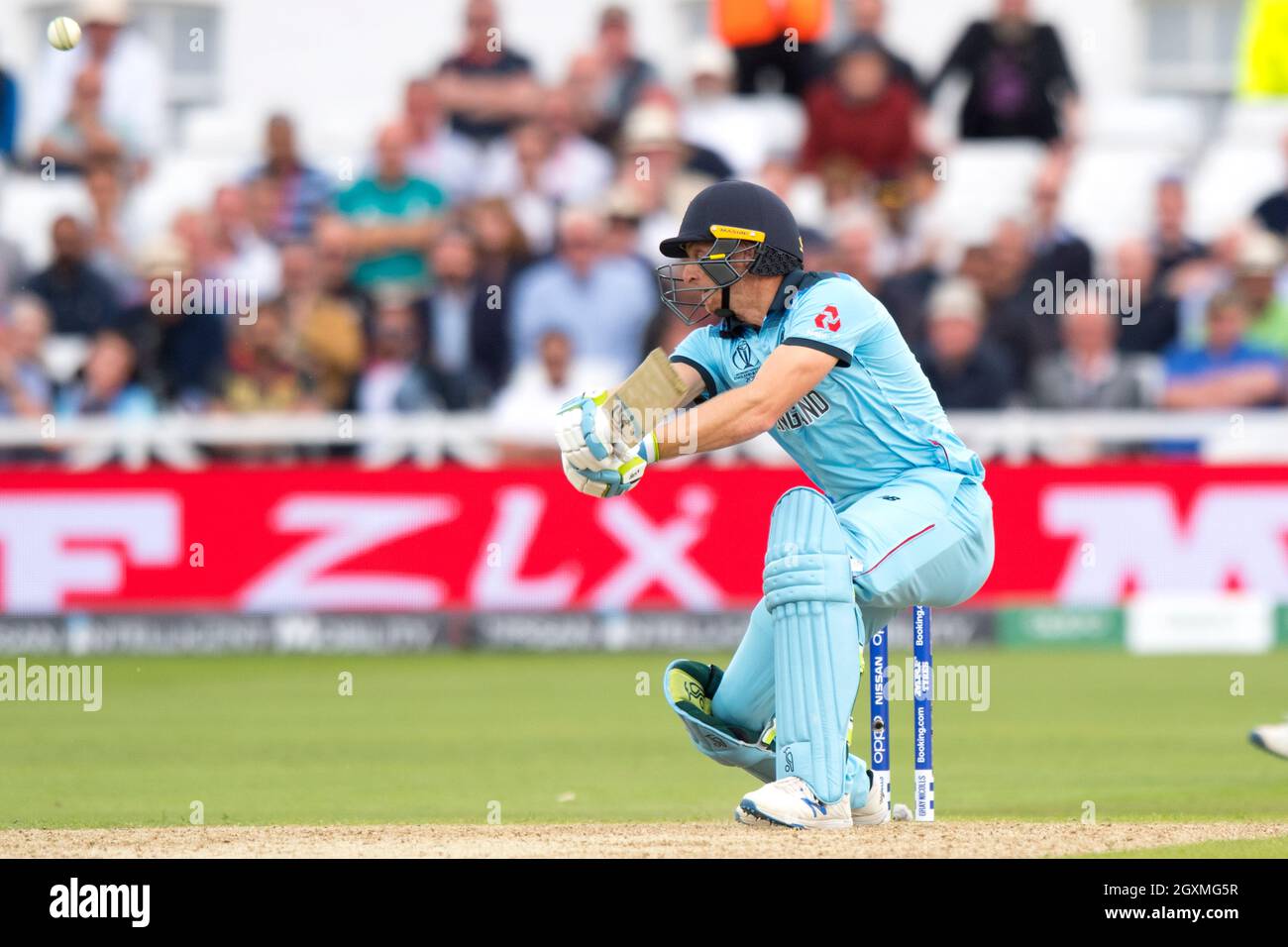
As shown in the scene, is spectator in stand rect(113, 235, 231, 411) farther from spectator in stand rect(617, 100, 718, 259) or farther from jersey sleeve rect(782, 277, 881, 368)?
jersey sleeve rect(782, 277, 881, 368)

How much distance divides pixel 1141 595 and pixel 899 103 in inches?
176

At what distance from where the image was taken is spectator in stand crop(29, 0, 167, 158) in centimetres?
1903

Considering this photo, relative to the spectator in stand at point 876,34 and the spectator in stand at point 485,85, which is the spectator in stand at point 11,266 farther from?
the spectator in stand at point 876,34

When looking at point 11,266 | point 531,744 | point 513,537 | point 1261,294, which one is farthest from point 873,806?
point 11,266

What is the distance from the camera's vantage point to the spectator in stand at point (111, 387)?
654 inches

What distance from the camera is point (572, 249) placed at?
55.1 ft

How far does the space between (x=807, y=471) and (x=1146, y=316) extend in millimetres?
9185

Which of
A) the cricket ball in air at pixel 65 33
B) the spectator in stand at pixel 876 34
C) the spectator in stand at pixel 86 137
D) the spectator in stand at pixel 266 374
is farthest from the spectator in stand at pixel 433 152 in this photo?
the cricket ball in air at pixel 65 33

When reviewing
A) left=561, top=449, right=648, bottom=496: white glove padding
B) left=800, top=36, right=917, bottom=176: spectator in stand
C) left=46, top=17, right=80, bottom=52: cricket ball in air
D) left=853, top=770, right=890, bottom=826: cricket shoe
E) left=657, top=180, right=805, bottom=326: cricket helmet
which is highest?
left=800, top=36, right=917, bottom=176: spectator in stand

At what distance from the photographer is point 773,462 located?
16422 mm

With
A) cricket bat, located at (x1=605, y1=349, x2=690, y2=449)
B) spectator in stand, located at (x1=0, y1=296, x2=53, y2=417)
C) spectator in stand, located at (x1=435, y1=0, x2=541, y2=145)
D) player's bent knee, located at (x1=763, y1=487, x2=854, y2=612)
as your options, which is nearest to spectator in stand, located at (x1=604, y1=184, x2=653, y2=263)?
spectator in stand, located at (x1=435, y1=0, x2=541, y2=145)

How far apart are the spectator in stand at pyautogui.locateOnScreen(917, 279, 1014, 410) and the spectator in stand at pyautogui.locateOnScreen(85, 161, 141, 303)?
6093mm

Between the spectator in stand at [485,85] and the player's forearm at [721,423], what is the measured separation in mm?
11328
